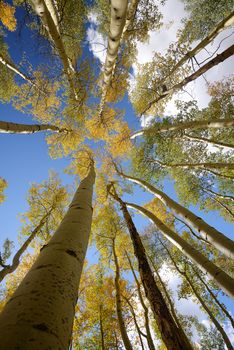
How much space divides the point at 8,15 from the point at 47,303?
45.3ft

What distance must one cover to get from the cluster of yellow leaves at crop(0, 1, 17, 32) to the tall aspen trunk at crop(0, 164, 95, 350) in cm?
1288

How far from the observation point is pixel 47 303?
103 centimetres

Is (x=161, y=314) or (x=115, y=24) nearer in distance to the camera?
(x=161, y=314)

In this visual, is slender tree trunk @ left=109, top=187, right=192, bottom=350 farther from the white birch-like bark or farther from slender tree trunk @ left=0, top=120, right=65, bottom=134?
the white birch-like bark

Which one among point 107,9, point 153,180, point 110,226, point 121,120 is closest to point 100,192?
point 110,226

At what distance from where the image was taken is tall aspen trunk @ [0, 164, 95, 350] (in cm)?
82

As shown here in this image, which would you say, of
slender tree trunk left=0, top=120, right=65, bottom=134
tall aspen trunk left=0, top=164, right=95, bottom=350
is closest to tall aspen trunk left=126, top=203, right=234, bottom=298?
tall aspen trunk left=0, top=164, right=95, bottom=350

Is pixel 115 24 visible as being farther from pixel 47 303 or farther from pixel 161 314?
pixel 161 314

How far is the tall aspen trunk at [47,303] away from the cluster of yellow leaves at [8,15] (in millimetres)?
12880

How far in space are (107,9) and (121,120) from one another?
16.6ft

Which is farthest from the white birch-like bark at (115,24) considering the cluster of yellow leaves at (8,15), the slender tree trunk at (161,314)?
the cluster of yellow leaves at (8,15)

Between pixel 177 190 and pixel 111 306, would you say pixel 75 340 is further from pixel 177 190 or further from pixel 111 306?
pixel 177 190

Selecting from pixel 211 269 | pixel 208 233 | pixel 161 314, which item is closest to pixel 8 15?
pixel 208 233

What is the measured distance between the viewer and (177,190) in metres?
13.0
